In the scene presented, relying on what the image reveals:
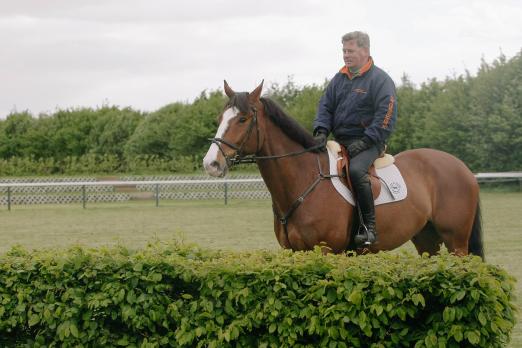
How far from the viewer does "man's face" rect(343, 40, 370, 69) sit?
7570 millimetres

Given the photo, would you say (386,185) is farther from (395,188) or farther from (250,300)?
(250,300)

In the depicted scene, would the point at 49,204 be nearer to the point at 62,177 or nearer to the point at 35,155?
the point at 62,177

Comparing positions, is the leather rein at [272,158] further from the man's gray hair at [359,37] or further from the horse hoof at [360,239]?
the man's gray hair at [359,37]

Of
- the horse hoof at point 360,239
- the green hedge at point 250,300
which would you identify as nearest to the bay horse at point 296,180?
the horse hoof at point 360,239

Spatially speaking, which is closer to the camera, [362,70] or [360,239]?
[360,239]

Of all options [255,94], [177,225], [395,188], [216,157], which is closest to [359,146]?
[395,188]

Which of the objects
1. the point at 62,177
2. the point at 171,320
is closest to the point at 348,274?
the point at 171,320

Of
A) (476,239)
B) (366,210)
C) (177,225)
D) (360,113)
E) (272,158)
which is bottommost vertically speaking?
(177,225)

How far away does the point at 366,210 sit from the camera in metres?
7.31

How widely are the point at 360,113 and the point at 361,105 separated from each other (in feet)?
0.24

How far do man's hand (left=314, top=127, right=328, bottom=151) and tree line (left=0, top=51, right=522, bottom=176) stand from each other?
27027 millimetres

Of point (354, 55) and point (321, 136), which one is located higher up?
point (354, 55)

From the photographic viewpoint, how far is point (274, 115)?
7277 millimetres

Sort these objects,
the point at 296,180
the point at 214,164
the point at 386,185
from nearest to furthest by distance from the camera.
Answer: the point at 214,164
the point at 296,180
the point at 386,185
